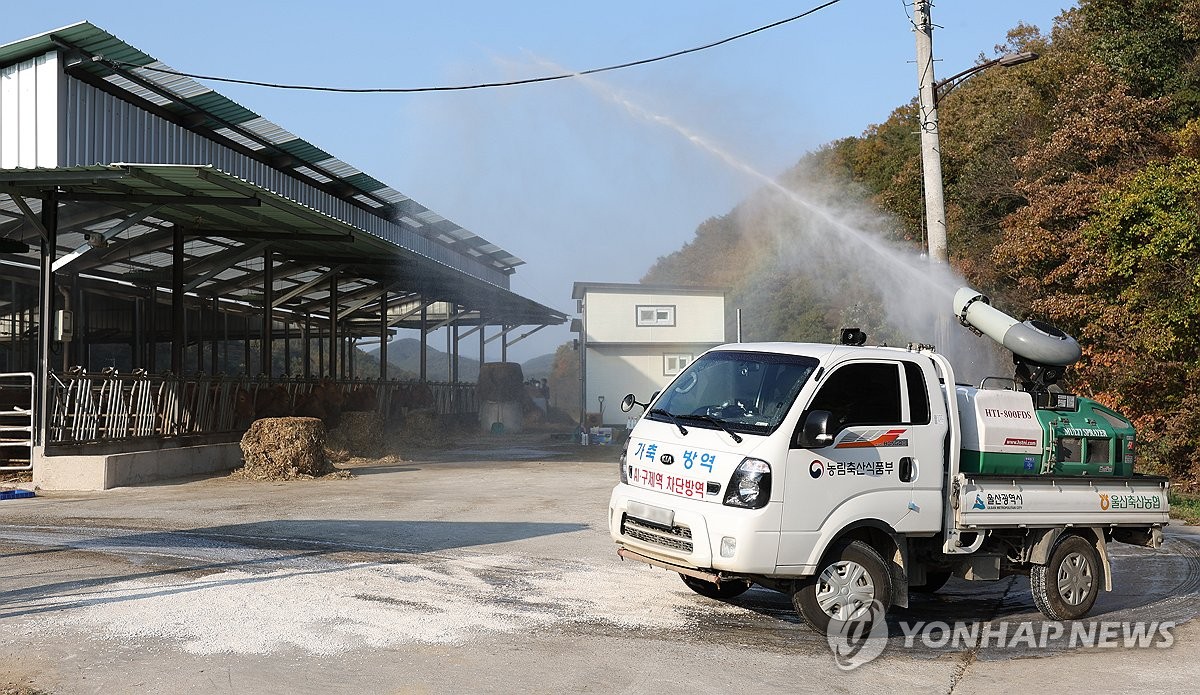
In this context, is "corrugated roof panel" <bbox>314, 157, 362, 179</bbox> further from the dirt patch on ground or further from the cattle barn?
the dirt patch on ground

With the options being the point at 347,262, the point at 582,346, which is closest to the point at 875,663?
the point at 347,262

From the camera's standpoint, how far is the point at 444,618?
7.75 metres

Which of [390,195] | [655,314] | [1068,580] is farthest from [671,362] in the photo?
[1068,580]

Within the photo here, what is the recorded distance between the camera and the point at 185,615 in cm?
763

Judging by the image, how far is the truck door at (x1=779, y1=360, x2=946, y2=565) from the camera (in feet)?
24.0

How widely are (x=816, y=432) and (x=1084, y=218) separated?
17629 mm

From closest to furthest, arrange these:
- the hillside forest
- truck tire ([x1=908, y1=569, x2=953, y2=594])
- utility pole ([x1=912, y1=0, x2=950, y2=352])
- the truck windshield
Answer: the truck windshield → truck tire ([x1=908, y1=569, x2=953, y2=594]) → utility pole ([x1=912, y1=0, x2=950, y2=352]) → the hillside forest

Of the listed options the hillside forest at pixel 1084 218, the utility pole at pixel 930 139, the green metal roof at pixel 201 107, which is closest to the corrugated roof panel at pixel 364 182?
the green metal roof at pixel 201 107

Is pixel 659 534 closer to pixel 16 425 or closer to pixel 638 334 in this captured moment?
pixel 16 425

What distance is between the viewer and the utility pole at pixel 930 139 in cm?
1498

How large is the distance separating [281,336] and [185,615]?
3619 cm

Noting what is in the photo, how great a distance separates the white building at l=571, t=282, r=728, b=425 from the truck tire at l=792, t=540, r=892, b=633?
3430 cm

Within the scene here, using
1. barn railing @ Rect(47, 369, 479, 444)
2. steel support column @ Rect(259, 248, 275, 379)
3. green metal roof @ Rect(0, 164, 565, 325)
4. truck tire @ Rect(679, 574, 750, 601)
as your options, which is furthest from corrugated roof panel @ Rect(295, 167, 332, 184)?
truck tire @ Rect(679, 574, 750, 601)

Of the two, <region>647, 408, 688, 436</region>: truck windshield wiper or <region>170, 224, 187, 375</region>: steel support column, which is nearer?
<region>647, 408, 688, 436</region>: truck windshield wiper
